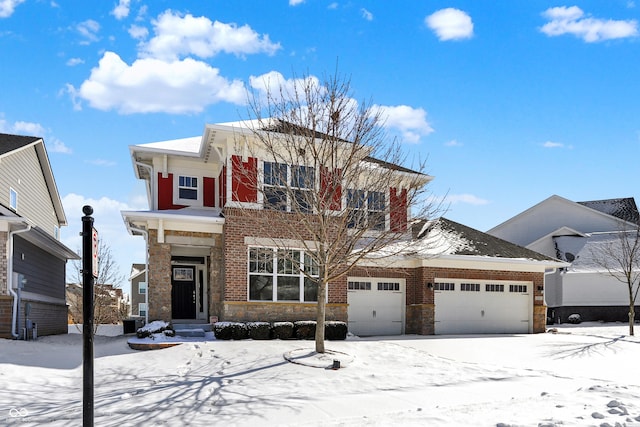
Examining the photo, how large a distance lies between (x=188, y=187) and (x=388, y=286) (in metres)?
8.77

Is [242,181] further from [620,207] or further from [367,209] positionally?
[620,207]

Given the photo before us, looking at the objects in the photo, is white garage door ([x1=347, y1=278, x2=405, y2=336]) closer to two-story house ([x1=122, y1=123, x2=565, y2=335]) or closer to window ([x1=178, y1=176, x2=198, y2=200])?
two-story house ([x1=122, y1=123, x2=565, y2=335])

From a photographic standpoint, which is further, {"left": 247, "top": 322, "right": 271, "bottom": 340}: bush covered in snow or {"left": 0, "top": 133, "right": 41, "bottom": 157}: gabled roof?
{"left": 0, "top": 133, "right": 41, "bottom": 157}: gabled roof

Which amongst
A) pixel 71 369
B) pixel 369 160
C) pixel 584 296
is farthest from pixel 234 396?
pixel 584 296

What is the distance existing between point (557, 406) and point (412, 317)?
12.3 meters

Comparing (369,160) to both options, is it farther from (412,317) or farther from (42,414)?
(42,414)

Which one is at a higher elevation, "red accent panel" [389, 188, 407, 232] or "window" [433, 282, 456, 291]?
"red accent panel" [389, 188, 407, 232]

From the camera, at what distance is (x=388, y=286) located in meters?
20.2

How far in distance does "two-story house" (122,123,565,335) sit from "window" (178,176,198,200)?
4 centimetres

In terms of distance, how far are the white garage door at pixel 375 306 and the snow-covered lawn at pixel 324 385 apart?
123 inches

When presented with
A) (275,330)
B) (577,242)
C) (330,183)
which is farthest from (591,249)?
(330,183)

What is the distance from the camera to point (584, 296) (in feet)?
98.7

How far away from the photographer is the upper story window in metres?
13.7

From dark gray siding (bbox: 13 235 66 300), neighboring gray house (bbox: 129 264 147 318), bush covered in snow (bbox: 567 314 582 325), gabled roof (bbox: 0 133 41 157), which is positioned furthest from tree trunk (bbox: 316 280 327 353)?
neighboring gray house (bbox: 129 264 147 318)
